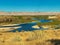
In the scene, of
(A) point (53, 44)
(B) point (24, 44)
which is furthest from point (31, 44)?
(A) point (53, 44)

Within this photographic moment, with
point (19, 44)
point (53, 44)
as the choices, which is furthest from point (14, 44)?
point (53, 44)

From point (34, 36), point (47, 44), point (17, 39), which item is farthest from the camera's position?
point (34, 36)

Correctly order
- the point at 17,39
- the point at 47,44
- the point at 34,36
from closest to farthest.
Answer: the point at 47,44 < the point at 17,39 < the point at 34,36

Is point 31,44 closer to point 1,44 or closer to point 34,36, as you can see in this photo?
point 1,44

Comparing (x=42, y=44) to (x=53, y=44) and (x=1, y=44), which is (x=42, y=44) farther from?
(x=1, y=44)

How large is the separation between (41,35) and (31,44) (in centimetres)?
548

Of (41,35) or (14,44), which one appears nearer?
(14,44)

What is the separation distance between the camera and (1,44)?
21.9 m

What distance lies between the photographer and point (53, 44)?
843 inches

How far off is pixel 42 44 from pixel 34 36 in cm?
560

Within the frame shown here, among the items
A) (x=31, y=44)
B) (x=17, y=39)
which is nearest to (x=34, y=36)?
(x=17, y=39)

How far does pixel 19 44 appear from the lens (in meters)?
21.4

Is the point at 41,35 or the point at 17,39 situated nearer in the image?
the point at 17,39

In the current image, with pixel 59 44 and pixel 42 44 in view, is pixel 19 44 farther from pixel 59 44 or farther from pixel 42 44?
pixel 59 44
